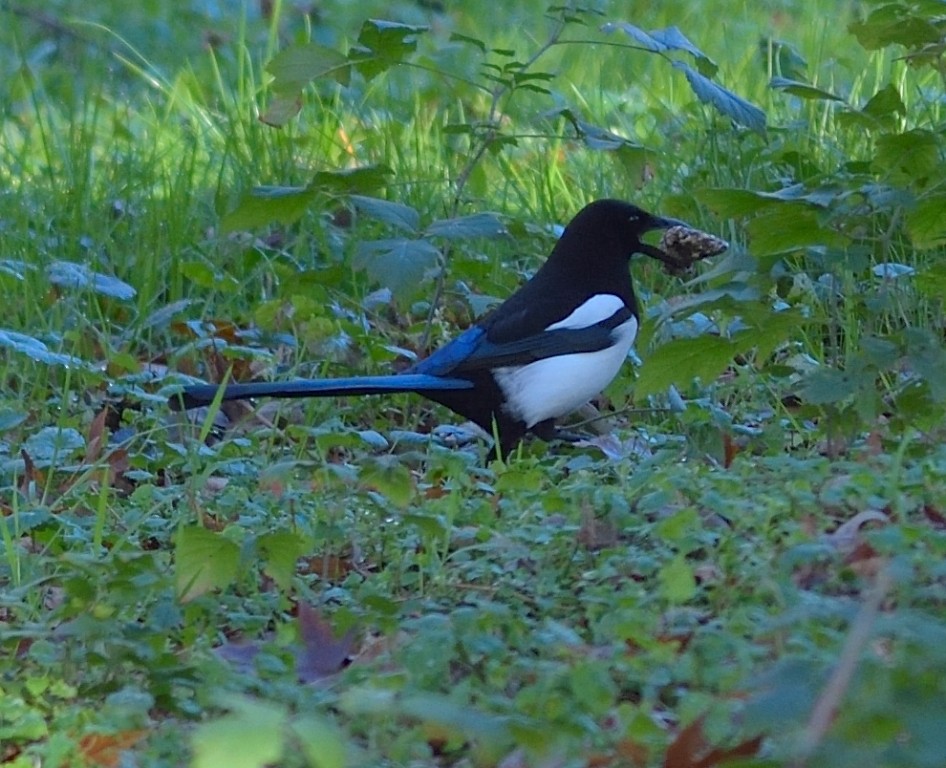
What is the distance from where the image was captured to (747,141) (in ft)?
16.6

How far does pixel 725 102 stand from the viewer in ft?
12.0

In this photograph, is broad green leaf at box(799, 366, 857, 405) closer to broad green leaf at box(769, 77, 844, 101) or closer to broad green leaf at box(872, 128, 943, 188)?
broad green leaf at box(872, 128, 943, 188)

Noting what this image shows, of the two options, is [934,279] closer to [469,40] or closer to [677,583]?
[469,40]

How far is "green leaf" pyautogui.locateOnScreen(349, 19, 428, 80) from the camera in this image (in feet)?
12.3

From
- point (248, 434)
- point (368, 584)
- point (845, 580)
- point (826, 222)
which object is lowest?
point (248, 434)

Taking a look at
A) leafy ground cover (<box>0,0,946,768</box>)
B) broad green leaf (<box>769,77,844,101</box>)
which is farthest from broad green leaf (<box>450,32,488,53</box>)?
broad green leaf (<box>769,77,844,101</box>)

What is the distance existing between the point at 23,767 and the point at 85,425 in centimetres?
195

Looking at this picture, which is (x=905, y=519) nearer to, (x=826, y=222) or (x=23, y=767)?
(x=826, y=222)

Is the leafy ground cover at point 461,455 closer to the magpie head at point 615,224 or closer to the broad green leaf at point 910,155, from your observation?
the broad green leaf at point 910,155

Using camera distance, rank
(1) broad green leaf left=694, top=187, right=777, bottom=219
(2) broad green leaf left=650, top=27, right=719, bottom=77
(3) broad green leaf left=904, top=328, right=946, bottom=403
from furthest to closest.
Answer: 1. (2) broad green leaf left=650, top=27, right=719, bottom=77
2. (1) broad green leaf left=694, top=187, right=777, bottom=219
3. (3) broad green leaf left=904, top=328, right=946, bottom=403

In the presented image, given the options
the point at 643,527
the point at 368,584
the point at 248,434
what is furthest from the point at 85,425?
the point at 643,527

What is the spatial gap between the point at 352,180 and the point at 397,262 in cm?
22

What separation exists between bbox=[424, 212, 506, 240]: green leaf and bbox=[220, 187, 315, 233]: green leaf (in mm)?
313

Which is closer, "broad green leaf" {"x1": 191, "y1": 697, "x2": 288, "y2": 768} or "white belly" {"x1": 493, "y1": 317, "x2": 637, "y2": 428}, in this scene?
"broad green leaf" {"x1": 191, "y1": 697, "x2": 288, "y2": 768}
